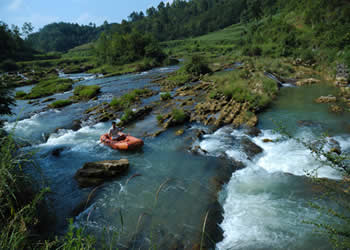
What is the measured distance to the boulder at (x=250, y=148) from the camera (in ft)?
33.9

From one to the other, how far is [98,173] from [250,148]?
7629mm

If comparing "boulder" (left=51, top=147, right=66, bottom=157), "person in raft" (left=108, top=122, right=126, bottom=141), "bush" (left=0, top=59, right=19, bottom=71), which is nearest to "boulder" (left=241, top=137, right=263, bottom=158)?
"person in raft" (left=108, top=122, right=126, bottom=141)

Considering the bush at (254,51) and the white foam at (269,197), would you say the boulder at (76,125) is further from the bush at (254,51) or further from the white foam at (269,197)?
the bush at (254,51)

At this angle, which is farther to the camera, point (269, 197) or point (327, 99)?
point (327, 99)

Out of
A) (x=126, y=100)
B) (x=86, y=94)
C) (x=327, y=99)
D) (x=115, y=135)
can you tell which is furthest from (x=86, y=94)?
(x=327, y=99)

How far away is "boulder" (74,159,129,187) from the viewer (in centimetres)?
927

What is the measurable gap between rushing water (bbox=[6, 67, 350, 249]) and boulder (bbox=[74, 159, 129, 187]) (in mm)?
412

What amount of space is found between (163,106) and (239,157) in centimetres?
1070

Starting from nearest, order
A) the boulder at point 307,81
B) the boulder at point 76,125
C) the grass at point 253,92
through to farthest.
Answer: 1. the boulder at point 76,125
2. the grass at point 253,92
3. the boulder at point 307,81

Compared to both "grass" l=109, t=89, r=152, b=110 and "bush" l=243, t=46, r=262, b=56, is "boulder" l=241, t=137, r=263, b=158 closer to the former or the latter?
"grass" l=109, t=89, r=152, b=110

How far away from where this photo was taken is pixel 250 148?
1078cm

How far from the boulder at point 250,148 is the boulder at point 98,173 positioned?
6.25 m

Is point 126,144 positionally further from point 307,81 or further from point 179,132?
point 307,81

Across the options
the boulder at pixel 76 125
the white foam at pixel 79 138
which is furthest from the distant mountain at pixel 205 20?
the boulder at pixel 76 125
